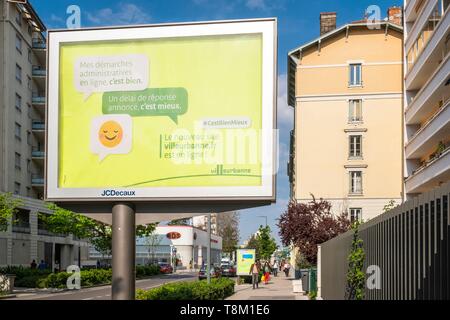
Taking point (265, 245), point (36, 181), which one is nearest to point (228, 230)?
point (265, 245)

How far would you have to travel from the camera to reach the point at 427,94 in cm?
4016

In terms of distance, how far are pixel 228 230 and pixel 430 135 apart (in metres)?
85.0

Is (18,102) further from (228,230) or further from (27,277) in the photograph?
(228,230)

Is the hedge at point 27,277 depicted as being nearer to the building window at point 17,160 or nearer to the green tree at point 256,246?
the building window at point 17,160

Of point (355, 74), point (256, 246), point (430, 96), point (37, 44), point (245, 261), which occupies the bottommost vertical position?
point (256, 246)

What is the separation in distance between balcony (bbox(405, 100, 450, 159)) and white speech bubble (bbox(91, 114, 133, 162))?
26.6m

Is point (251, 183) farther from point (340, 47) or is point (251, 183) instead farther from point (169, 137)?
point (340, 47)

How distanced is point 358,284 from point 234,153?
11.5ft

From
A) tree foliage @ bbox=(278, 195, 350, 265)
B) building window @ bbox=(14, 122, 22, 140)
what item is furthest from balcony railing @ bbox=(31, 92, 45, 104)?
tree foliage @ bbox=(278, 195, 350, 265)

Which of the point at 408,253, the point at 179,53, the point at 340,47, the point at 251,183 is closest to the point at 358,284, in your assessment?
the point at 251,183

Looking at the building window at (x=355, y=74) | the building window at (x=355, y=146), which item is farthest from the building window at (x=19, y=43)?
the building window at (x=355, y=146)

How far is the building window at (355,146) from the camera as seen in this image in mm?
55219

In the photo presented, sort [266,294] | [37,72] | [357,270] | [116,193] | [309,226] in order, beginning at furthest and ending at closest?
[37,72] < [309,226] < [266,294] < [357,270] < [116,193]
